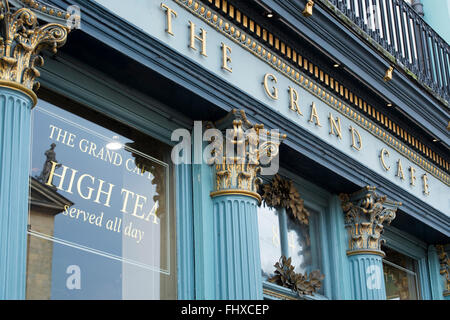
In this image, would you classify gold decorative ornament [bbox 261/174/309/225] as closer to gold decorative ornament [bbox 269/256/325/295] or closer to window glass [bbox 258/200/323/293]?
window glass [bbox 258/200/323/293]

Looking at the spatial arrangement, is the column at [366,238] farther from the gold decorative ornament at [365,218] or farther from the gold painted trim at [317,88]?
the gold painted trim at [317,88]

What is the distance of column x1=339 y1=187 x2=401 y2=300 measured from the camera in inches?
482

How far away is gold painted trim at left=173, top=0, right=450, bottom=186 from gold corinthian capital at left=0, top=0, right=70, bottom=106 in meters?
2.11

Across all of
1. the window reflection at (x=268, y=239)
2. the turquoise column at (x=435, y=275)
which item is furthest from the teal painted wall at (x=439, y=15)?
the window reflection at (x=268, y=239)

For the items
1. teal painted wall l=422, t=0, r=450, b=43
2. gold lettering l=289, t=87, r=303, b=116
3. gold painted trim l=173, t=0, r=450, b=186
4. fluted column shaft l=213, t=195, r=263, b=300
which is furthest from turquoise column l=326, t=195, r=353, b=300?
teal painted wall l=422, t=0, r=450, b=43

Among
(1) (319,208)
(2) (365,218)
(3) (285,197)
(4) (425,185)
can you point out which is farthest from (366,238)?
(4) (425,185)

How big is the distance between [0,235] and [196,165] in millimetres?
3662

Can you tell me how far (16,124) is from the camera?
7.62 metres

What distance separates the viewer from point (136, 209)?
9688mm

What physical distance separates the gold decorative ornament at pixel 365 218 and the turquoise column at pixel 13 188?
6022mm

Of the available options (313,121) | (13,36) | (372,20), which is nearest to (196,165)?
(313,121)

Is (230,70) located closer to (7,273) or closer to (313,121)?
(313,121)

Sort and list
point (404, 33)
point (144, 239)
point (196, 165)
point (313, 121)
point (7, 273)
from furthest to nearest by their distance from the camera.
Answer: point (404, 33)
point (313, 121)
point (196, 165)
point (144, 239)
point (7, 273)

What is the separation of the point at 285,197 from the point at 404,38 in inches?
182
